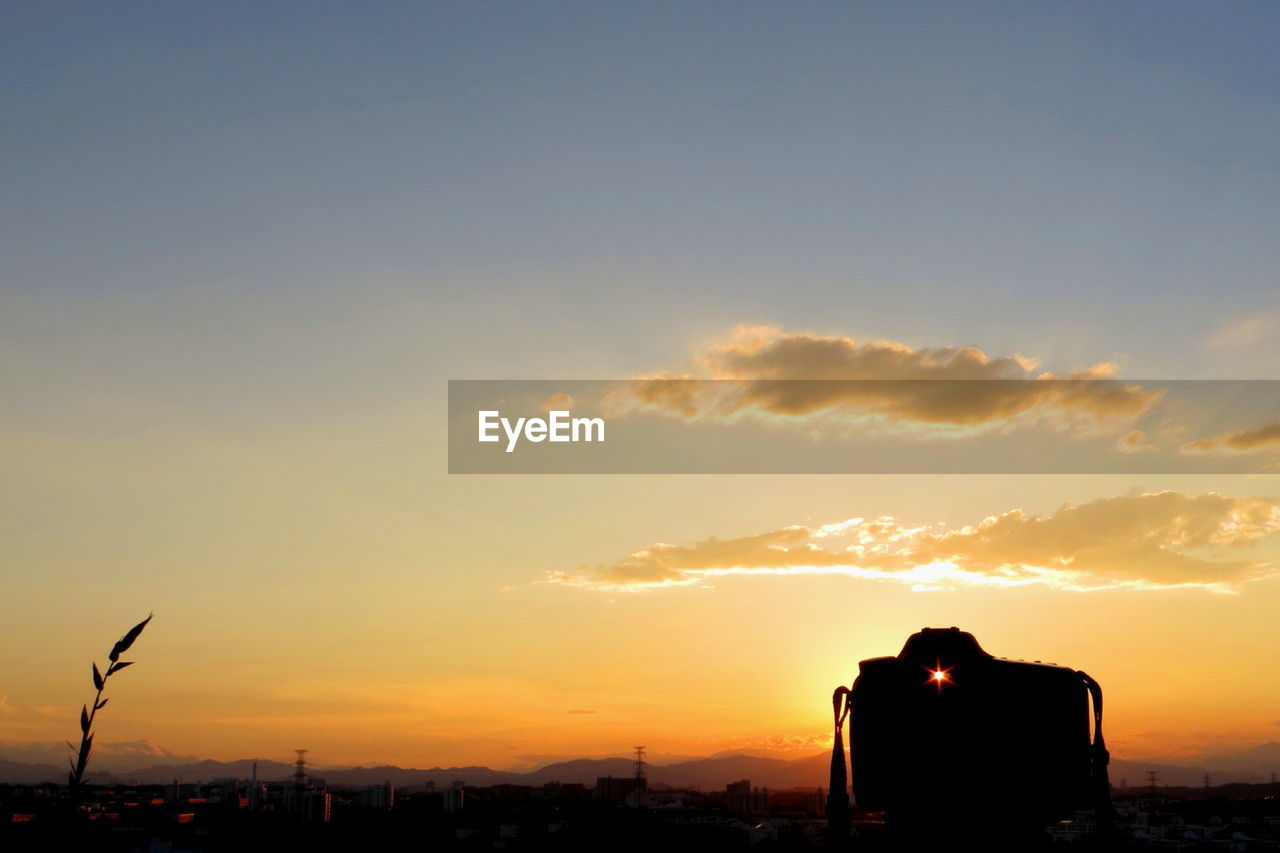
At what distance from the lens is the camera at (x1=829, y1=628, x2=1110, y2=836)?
7000 millimetres

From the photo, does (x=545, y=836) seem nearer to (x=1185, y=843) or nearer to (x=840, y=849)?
(x=1185, y=843)

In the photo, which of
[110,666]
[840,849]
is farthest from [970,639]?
[110,666]

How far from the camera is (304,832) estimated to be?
192000 mm

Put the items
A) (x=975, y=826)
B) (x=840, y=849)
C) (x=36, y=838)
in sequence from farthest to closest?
(x=840, y=849)
(x=975, y=826)
(x=36, y=838)

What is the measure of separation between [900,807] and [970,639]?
112 cm

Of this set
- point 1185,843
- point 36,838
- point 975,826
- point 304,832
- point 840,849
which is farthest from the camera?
point 304,832

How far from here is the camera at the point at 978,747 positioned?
7000 millimetres

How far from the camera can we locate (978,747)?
7.06 metres

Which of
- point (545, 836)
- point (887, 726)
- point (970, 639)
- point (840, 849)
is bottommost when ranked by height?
point (545, 836)

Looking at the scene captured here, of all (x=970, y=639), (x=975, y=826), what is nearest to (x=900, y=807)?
(x=975, y=826)

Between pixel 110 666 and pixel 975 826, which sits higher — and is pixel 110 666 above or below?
above

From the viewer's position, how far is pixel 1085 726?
7070 millimetres

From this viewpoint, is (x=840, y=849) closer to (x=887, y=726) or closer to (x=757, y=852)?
(x=887, y=726)

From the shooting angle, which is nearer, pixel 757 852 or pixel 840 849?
pixel 840 849
